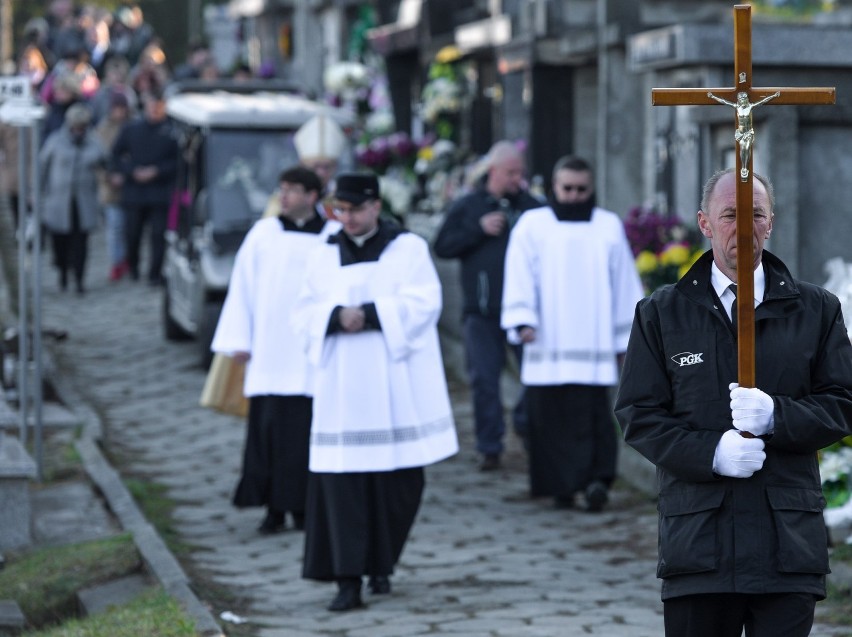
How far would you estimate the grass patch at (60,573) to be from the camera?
26.5 feet

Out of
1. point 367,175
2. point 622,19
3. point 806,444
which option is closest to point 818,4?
point 622,19

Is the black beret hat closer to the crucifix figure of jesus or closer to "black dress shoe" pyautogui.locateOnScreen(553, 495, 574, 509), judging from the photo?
"black dress shoe" pyautogui.locateOnScreen(553, 495, 574, 509)

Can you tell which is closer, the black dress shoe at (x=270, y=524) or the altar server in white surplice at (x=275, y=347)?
the altar server in white surplice at (x=275, y=347)

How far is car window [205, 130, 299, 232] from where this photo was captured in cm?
1577

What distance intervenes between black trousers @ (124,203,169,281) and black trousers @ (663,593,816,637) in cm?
1544

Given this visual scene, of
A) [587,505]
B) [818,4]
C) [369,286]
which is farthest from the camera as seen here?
[818,4]

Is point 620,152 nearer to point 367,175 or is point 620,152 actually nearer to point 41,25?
point 367,175

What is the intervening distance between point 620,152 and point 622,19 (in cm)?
112

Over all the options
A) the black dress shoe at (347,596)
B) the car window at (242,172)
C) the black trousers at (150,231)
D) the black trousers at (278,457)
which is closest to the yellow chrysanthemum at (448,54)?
the black trousers at (150,231)

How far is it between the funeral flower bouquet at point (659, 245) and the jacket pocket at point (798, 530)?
6.71 metres

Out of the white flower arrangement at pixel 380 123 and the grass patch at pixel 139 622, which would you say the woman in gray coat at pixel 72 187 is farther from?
the grass patch at pixel 139 622

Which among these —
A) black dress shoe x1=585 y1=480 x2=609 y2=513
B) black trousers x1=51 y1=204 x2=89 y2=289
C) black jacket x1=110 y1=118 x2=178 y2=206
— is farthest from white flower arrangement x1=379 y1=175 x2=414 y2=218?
black dress shoe x1=585 y1=480 x2=609 y2=513

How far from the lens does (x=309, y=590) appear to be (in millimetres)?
8367

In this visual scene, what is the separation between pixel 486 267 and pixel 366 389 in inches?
133
